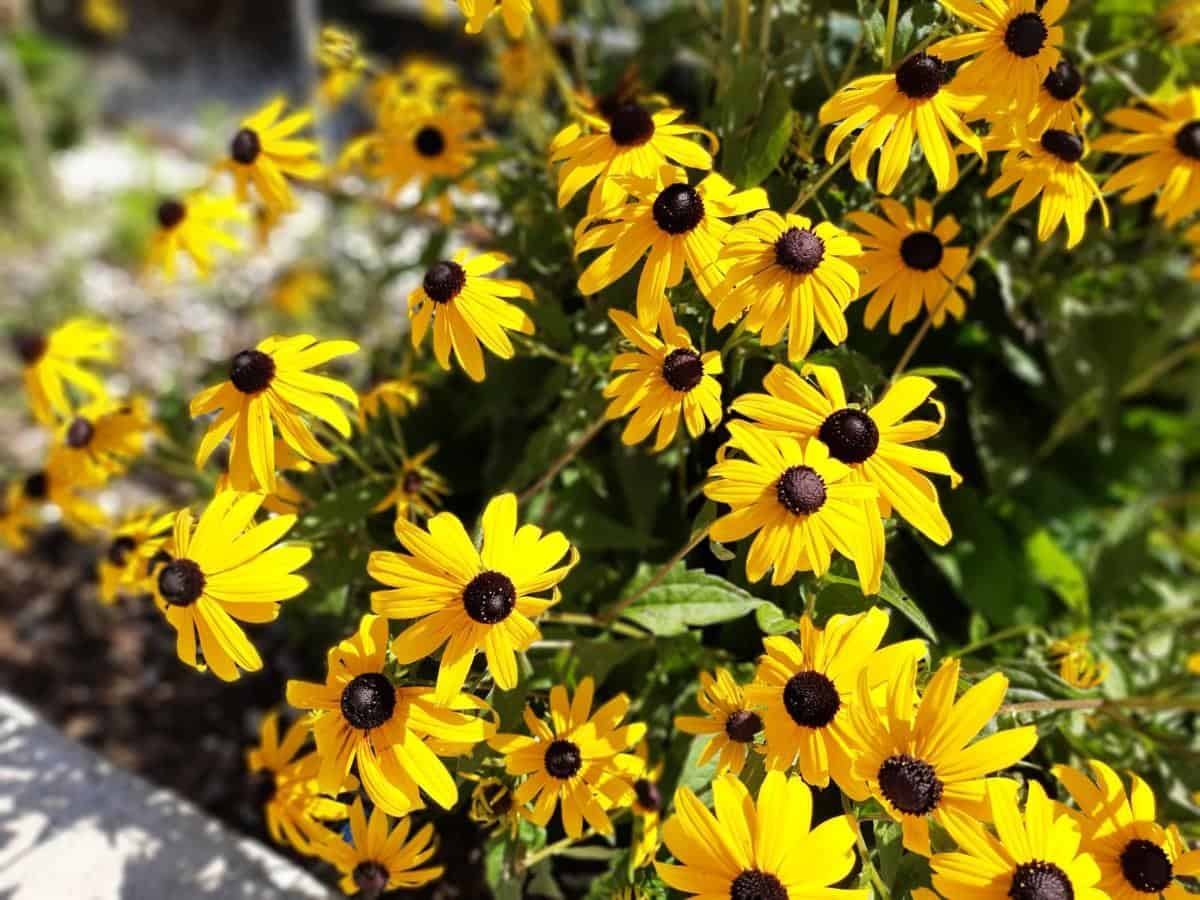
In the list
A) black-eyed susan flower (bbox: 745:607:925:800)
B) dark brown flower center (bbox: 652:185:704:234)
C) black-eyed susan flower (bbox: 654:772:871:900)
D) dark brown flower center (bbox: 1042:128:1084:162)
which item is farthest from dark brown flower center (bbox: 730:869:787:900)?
dark brown flower center (bbox: 1042:128:1084:162)

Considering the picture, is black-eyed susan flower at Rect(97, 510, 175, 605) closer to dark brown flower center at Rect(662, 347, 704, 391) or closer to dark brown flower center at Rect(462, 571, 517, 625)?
dark brown flower center at Rect(462, 571, 517, 625)

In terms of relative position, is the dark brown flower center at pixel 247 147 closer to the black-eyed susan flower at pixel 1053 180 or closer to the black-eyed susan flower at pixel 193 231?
the black-eyed susan flower at pixel 193 231

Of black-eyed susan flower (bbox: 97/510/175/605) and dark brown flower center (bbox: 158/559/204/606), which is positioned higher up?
dark brown flower center (bbox: 158/559/204/606)

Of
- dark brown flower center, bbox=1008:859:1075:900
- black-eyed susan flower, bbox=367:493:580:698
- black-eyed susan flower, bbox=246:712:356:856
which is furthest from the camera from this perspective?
black-eyed susan flower, bbox=246:712:356:856

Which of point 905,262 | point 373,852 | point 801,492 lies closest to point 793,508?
point 801,492

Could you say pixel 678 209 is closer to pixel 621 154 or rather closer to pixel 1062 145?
pixel 621 154
